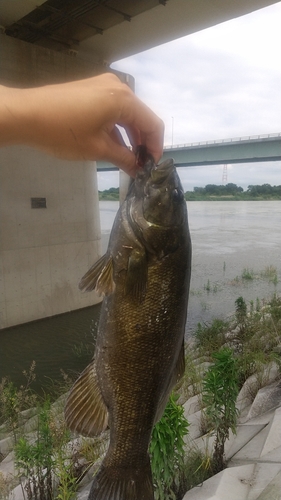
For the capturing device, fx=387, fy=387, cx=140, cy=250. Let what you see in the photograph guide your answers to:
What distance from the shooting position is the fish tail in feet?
6.20

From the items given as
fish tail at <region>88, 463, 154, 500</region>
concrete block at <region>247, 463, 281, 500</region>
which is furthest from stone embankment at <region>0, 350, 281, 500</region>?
fish tail at <region>88, 463, 154, 500</region>

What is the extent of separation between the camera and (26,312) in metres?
12.1

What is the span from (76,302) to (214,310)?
4.71 meters

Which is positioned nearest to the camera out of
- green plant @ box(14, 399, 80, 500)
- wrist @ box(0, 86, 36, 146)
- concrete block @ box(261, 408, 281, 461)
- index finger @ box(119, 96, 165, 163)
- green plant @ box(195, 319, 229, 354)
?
wrist @ box(0, 86, 36, 146)

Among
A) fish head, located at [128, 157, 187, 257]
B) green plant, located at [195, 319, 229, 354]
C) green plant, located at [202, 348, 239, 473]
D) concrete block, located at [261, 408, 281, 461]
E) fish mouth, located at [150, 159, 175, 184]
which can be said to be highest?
fish mouth, located at [150, 159, 175, 184]

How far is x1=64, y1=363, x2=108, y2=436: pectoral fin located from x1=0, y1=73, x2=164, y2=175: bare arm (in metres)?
1.13

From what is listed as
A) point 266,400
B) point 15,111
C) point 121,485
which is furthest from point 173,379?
point 266,400

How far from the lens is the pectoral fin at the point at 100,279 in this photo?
1885mm

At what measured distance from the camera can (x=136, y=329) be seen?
190 cm

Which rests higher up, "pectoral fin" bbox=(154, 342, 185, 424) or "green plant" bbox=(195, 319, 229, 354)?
"pectoral fin" bbox=(154, 342, 185, 424)

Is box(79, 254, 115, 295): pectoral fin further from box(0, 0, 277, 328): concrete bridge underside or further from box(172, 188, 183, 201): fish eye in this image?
box(0, 0, 277, 328): concrete bridge underside

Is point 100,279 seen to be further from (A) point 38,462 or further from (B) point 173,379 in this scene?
(A) point 38,462

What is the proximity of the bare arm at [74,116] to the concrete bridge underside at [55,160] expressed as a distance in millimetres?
9302

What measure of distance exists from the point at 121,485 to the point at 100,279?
3.34 feet
